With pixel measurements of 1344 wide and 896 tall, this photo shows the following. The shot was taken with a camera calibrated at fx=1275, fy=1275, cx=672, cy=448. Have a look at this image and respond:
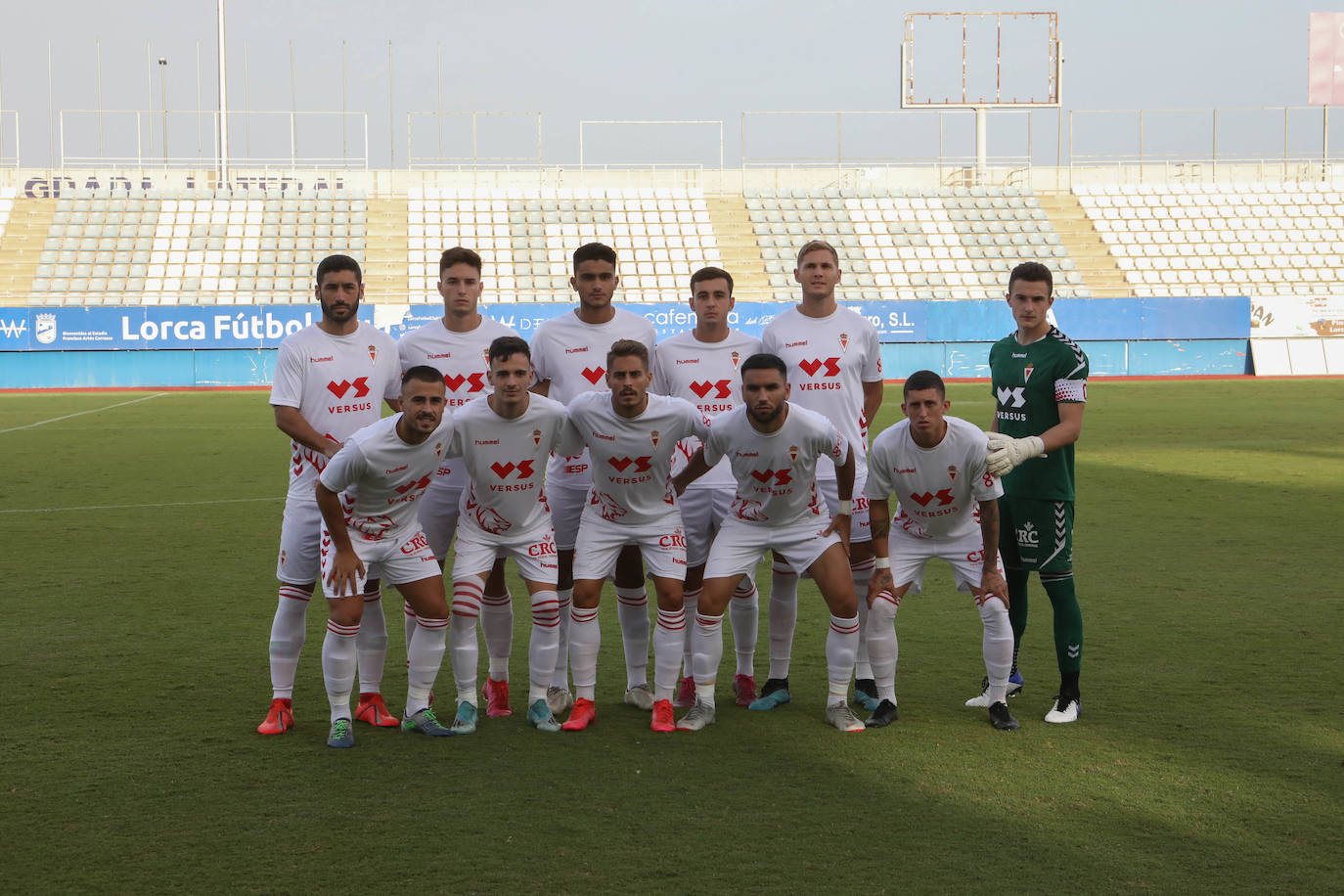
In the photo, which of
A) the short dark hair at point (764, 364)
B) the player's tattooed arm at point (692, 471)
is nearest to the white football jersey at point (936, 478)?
the short dark hair at point (764, 364)

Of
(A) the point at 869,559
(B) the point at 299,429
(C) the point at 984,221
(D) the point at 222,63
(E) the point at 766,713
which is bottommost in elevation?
(E) the point at 766,713

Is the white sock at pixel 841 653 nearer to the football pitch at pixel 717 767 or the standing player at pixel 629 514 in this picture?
the football pitch at pixel 717 767

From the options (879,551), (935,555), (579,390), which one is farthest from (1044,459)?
(579,390)

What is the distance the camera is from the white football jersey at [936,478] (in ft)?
17.7

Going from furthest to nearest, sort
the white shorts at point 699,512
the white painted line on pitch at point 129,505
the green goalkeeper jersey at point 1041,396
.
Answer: the white painted line on pitch at point 129,505
the white shorts at point 699,512
the green goalkeeper jersey at point 1041,396

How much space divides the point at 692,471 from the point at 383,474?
1362 millimetres

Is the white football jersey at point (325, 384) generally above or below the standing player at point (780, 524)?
above

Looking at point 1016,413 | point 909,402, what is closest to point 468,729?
point 909,402

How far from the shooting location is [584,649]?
555 cm

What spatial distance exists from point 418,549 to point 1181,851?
3.18 m

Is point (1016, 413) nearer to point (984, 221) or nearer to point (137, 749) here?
point (137, 749)

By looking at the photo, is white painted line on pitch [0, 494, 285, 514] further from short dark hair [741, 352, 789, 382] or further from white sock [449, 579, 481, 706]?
short dark hair [741, 352, 789, 382]

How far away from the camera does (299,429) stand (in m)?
5.40

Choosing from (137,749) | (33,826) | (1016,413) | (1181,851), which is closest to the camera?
(1181,851)
